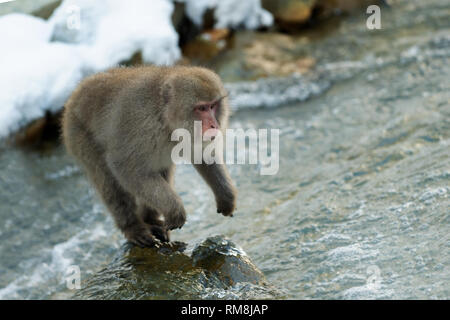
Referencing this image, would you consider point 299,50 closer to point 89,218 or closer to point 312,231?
point 89,218

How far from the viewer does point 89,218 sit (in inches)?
289

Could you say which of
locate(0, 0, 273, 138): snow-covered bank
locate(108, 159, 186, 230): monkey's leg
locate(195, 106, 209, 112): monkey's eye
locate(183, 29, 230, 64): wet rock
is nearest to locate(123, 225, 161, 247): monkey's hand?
locate(108, 159, 186, 230): monkey's leg

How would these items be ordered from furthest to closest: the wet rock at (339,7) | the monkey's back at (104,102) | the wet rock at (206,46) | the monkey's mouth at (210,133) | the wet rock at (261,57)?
the wet rock at (339,7) → the wet rock at (206,46) → the wet rock at (261,57) → the monkey's back at (104,102) → the monkey's mouth at (210,133)

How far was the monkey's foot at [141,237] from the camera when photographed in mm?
5465

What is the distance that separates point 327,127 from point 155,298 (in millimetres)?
4227

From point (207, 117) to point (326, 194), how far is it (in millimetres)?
2011

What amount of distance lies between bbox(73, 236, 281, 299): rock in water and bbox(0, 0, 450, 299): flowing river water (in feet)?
1.00

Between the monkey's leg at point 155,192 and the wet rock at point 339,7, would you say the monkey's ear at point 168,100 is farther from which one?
the wet rock at point 339,7

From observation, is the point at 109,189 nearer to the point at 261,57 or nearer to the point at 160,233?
the point at 160,233

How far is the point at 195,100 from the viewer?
15.2 ft

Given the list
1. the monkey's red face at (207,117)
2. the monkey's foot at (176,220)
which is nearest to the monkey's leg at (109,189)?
the monkey's foot at (176,220)

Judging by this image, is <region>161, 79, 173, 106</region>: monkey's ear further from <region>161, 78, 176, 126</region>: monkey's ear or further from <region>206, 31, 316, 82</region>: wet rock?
<region>206, 31, 316, 82</region>: wet rock

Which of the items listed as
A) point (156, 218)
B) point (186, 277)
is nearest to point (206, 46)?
point (156, 218)

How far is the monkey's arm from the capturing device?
532 centimetres
